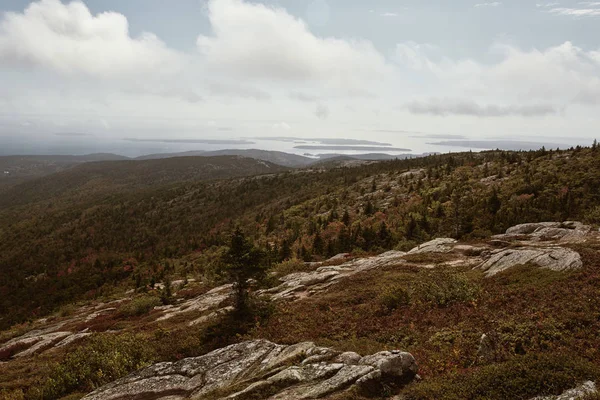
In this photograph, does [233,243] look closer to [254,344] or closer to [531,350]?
[254,344]

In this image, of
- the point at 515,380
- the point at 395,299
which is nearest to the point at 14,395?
the point at 395,299

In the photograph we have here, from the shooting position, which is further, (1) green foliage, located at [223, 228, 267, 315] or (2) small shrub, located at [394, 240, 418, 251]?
(2) small shrub, located at [394, 240, 418, 251]

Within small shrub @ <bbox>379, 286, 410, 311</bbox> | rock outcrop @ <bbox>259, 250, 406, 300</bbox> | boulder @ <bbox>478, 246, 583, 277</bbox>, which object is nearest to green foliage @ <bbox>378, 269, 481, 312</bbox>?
small shrub @ <bbox>379, 286, 410, 311</bbox>

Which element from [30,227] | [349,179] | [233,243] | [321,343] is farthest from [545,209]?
[30,227]

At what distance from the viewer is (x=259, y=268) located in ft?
50.4

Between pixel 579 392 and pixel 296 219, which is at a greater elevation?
pixel 579 392

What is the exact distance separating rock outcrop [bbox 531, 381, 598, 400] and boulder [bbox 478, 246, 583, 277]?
10.6 meters

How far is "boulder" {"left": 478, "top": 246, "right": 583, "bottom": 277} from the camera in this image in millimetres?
14812

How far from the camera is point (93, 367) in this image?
42.9ft

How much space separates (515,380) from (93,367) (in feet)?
51.5

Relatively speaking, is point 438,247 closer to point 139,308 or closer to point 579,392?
point 579,392

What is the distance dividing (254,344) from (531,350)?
974cm

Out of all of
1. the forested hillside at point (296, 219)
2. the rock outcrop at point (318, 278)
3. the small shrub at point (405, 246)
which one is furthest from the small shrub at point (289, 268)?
the small shrub at point (405, 246)

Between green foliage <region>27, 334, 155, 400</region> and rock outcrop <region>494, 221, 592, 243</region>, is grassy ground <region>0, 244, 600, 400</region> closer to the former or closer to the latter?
green foliage <region>27, 334, 155, 400</region>
